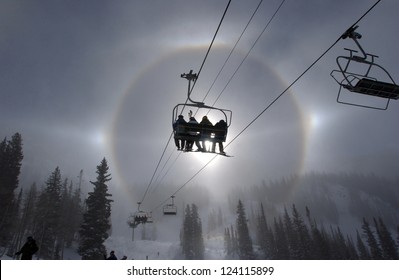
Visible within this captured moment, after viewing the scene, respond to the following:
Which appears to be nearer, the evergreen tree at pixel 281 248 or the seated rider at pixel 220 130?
the seated rider at pixel 220 130

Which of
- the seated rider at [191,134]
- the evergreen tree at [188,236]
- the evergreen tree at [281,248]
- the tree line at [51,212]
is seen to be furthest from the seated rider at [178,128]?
the evergreen tree at [188,236]

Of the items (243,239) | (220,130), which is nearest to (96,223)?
(220,130)

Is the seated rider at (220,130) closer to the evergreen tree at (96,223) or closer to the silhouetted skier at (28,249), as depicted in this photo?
the silhouetted skier at (28,249)

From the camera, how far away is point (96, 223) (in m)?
42.8

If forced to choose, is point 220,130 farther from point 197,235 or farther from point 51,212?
point 197,235

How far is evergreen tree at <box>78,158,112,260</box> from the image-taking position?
41.0m

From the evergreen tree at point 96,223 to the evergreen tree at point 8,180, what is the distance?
12.4 metres

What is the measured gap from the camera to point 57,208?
178 feet

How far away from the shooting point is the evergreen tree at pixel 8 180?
150 ft

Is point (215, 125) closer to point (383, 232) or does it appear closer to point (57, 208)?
point (57, 208)

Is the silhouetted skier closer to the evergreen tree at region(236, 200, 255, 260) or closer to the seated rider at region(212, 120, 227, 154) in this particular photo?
the seated rider at region(212, 120, 227, 154)

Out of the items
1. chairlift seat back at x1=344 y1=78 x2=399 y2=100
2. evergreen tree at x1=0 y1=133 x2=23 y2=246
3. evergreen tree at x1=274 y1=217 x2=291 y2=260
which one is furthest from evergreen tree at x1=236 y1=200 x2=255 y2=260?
chairlift seat back at x1=344 y1=78 x2=399 y2=100

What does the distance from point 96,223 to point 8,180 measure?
66.2 feet
